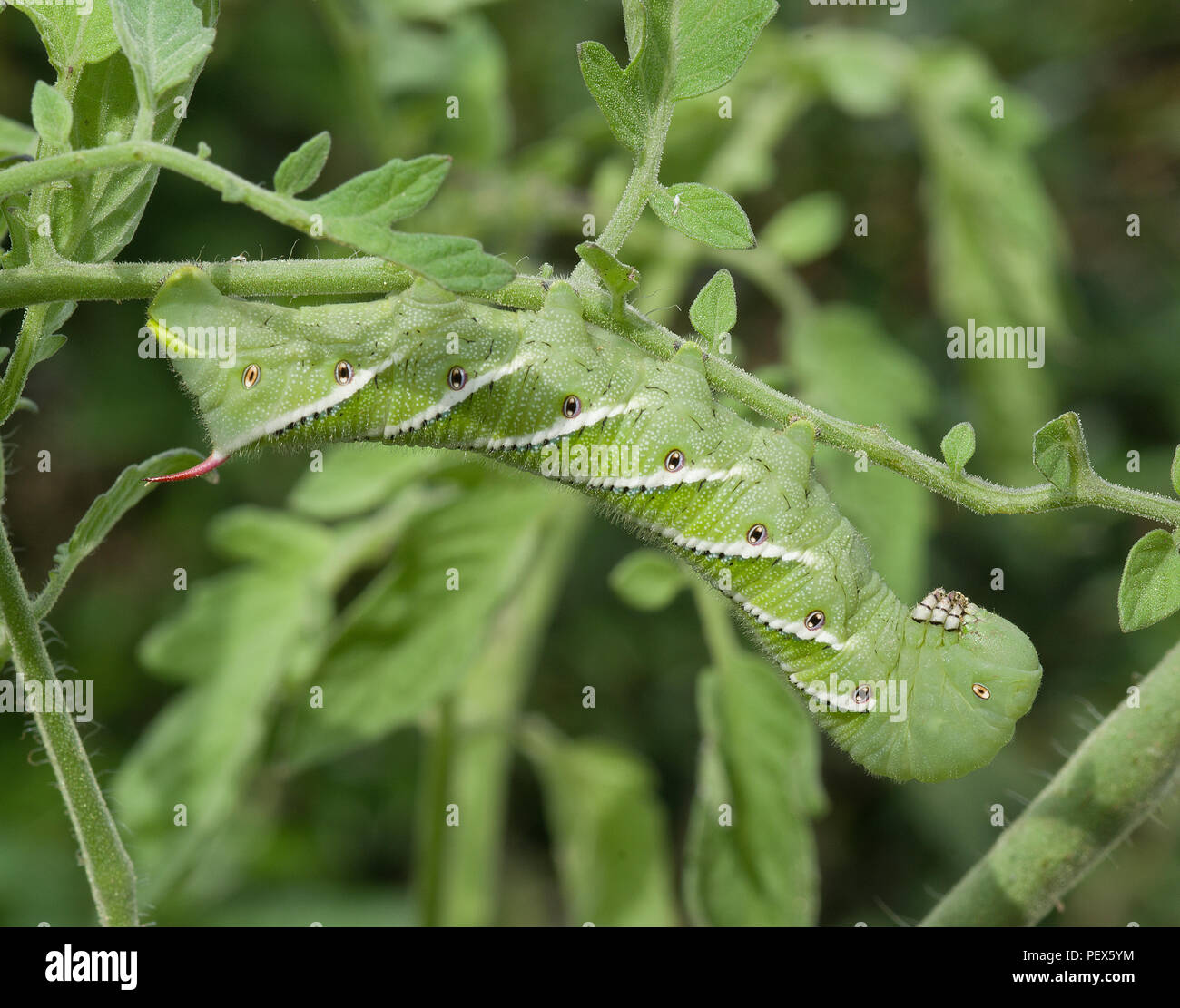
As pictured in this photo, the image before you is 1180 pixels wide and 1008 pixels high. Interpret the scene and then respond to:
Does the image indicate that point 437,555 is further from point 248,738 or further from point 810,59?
point 810,59

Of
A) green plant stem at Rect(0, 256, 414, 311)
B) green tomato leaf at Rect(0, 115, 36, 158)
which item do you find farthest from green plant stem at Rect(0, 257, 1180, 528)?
green tomato leaf at Rect(0, 115, 36, 158)

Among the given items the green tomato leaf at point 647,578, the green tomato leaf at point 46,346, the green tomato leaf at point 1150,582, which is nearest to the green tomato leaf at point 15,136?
the green tomato leaf at point 46,346

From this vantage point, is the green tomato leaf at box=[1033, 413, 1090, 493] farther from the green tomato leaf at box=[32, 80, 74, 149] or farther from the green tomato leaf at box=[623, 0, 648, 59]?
the green tomato leaf at box=[32, 80, 74, 149]

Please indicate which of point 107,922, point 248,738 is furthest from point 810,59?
point 107,922

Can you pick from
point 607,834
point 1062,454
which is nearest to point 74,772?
point 1062,454

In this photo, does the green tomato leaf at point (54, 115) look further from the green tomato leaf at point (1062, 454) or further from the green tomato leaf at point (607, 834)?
the green tomato leaf at point (607, 834)

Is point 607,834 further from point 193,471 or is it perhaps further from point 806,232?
point 193,471
